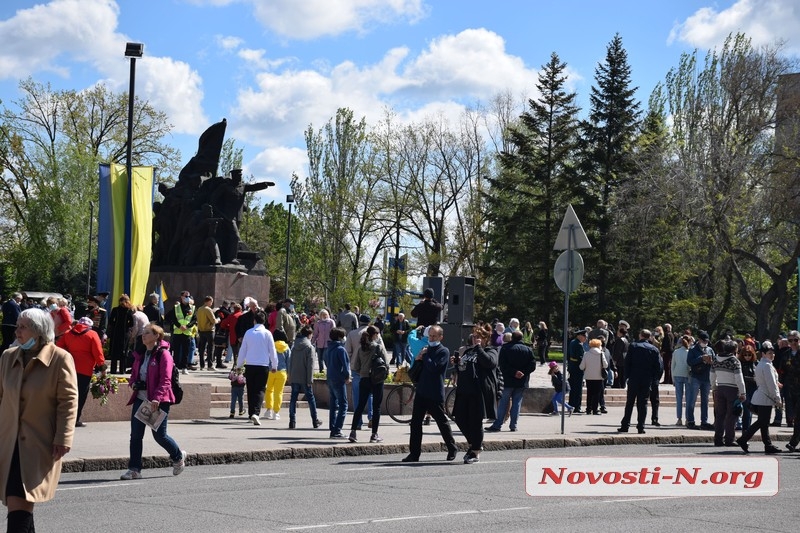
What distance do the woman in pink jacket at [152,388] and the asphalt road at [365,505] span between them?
33cm

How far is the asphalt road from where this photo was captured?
953 cm

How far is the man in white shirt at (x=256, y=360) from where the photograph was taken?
18500 mm

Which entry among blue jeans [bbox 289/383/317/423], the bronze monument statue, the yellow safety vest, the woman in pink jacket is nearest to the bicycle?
blue jeans [bbox 289/383/317/423]

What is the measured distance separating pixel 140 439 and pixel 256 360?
6207mm

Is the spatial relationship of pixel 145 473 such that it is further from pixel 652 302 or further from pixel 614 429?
pixel 652 302

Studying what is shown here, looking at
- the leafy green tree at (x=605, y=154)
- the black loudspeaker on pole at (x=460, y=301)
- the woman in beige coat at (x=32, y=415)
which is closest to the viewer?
the woman in beige coat at (x=32, y=415)

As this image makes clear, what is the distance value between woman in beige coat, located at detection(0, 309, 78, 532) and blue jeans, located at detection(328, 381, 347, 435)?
33.5 ft

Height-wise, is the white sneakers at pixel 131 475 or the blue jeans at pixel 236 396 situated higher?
the blue jeans at pixel 236 396

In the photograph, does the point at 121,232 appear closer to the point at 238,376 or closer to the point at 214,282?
the point at 238,376

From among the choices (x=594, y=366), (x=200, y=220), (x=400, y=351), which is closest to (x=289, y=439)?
(x=594, y=366)

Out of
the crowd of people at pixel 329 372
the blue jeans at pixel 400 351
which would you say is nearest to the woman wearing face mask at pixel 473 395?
the crowd of people at pixel 329 372

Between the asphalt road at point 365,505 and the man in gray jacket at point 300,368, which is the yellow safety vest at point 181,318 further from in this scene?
the asphalt road at point 365,505

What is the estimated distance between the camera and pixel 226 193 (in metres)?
35.4

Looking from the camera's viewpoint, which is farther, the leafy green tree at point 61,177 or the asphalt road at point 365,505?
the leafy green tree at point 61,177
